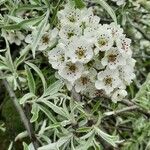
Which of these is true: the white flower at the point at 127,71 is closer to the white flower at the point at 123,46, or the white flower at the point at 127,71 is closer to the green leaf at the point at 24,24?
the white flower at the point at 123,46

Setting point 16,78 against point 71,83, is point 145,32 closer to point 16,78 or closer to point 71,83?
point 16,78

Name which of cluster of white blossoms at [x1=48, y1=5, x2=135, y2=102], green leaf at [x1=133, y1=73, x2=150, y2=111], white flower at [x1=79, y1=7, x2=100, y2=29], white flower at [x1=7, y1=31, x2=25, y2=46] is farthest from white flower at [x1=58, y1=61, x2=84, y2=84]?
white flower at [x1=7, y1=31, x2=25, y2=46]

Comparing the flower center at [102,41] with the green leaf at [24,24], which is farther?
the green leaf at [24,24]

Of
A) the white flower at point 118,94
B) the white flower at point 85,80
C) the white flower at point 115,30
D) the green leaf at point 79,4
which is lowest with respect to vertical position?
the white flower at point 118,94

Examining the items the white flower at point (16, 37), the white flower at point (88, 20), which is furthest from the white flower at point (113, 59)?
the white flower at point (16, 37)

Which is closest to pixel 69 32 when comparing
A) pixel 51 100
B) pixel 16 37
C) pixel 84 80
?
pixel 84 80

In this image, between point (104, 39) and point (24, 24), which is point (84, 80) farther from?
point (24, 24)

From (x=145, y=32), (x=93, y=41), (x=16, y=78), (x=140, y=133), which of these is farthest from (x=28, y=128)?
(x=145, y=32)

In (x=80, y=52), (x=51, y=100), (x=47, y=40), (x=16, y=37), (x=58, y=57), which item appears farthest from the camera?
(x=16, y=37)
